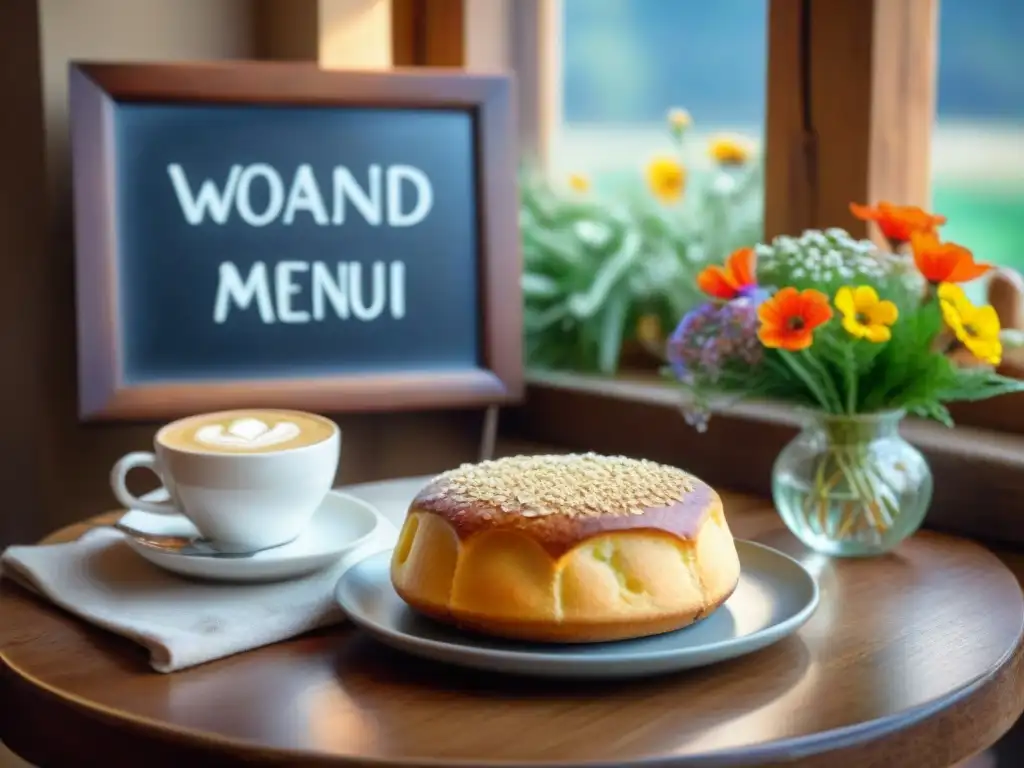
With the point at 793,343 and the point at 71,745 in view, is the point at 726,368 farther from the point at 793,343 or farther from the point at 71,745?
the point at 71,745

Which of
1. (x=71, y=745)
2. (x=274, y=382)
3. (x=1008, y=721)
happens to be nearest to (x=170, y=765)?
(x=71, y=745)

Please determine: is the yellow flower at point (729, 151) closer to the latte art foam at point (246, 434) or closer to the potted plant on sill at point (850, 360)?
the potted plant on sill at point (850, 360)

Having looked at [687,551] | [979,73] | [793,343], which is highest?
[979,73]

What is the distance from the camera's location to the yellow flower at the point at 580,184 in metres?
1.95

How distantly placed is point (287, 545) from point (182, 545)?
3.5 inches

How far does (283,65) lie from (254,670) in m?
0.92

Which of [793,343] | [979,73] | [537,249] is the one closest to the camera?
[793,343]

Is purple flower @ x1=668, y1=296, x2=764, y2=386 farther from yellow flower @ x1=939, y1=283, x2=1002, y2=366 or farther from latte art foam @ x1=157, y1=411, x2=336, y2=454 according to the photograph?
latte art foam @ x1=157, y1=411, x2=336, y2=454

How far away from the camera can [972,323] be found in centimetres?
103

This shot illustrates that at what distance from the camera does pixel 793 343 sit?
1.02 metres

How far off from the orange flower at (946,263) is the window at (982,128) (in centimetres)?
53

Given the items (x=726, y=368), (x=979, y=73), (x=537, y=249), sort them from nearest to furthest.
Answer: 1. (x=726, y=368)
2. (x=979, y=73)
3. (x=537, y=249)

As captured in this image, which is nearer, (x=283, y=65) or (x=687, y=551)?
(x=687, y=551)

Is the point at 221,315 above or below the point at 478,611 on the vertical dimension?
above
